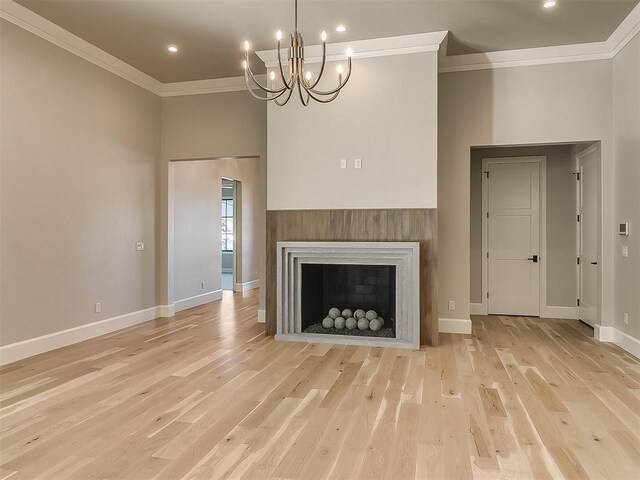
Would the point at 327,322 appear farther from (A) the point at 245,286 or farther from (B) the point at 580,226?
(A) the point at 245,286

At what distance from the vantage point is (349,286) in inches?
204

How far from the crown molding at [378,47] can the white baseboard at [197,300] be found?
3.88 m

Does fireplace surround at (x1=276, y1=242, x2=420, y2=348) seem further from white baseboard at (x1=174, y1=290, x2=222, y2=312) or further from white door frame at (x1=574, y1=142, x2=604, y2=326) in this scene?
white baseboard at (x1=174, y1=290, x2=222, y2=312)

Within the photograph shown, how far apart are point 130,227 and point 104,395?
9.75ft

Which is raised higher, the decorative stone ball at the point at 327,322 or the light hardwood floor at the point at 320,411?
the decorative stone ball at the point at 327,322

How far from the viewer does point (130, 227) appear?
5691 mm

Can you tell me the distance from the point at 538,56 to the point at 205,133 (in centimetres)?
433

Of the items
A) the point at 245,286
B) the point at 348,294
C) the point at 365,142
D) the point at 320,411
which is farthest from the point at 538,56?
the point at 245,286

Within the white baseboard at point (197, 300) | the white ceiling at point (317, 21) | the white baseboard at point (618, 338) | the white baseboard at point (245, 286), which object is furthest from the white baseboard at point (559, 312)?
the white baseboard at point (245, 286)

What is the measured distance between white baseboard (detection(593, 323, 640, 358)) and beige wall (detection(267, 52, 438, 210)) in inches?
93.2

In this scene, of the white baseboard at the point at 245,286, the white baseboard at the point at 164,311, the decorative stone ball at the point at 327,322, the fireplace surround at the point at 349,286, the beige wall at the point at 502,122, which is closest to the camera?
the fireplace surround at the point at 349,286

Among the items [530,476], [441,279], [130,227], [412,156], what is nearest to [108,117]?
[130,227]

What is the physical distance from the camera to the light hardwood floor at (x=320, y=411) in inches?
87.6

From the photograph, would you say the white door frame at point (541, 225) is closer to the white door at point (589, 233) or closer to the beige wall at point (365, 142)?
the white door at point (589, 233)
